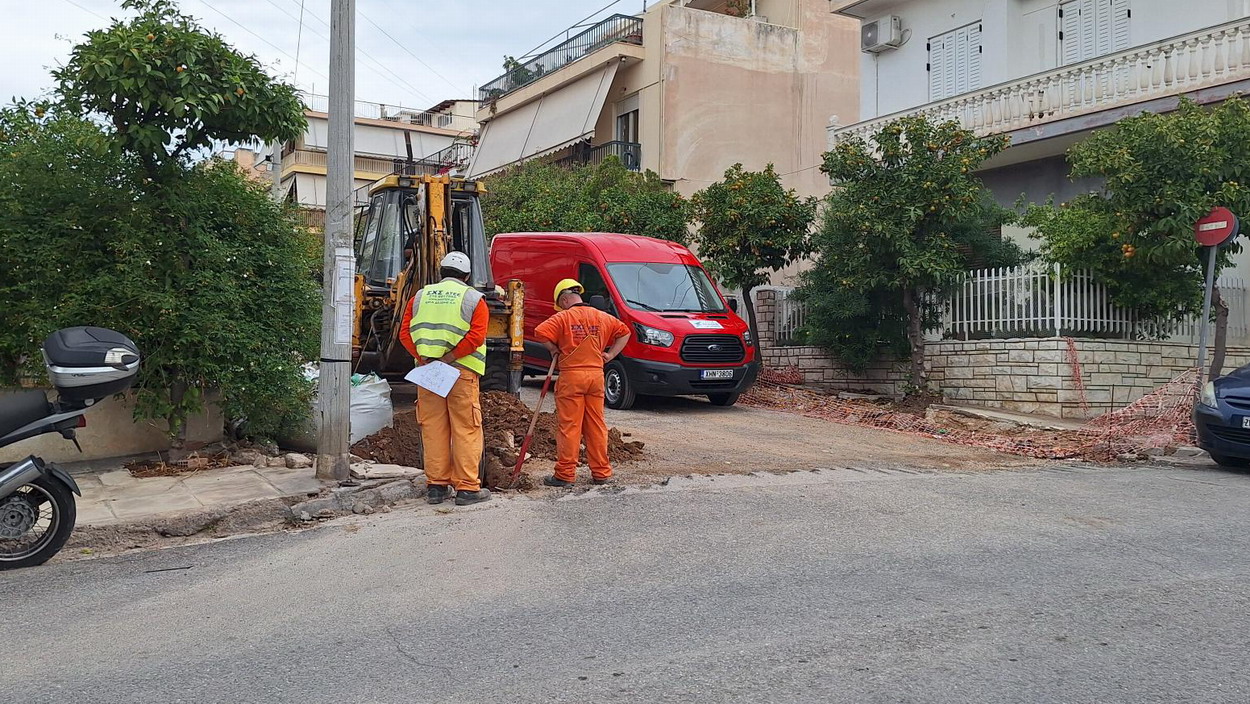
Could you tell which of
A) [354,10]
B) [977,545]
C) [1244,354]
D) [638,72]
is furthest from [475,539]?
[638,72]

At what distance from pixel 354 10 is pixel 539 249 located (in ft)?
25.0

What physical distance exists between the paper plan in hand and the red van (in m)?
5.28

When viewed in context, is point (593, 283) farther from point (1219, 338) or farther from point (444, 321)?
point (1219, 338)

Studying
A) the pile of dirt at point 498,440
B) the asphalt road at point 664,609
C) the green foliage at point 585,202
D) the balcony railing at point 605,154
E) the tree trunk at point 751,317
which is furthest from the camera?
the balcony railing at point 605,154

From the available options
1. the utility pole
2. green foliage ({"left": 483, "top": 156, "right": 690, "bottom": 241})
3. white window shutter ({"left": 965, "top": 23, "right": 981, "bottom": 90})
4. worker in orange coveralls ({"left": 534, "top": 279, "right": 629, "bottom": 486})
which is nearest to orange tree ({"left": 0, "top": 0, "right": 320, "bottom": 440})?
the utility pole

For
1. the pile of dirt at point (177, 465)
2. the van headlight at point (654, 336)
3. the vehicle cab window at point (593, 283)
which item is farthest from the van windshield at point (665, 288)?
the pile of dirt at point (177, 465)

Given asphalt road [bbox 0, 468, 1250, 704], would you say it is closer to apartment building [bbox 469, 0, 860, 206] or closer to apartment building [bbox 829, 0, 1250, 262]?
apartment building [bbox 829, 0, 1250, 262]

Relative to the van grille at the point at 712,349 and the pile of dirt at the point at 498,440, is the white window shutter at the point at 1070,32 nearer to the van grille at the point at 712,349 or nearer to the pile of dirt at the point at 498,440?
the van grille at the point at 712,349

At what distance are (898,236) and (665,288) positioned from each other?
330 cm

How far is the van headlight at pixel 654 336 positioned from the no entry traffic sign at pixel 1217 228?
6.33m

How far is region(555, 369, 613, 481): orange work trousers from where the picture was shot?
26.5ft

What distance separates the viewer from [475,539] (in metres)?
6.35

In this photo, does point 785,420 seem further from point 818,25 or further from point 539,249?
point 818,25

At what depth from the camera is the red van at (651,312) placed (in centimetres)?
1323
